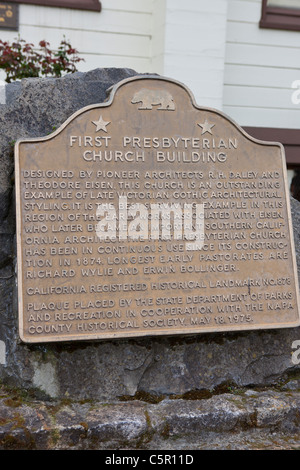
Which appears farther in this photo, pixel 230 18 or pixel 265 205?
pixel 230 18

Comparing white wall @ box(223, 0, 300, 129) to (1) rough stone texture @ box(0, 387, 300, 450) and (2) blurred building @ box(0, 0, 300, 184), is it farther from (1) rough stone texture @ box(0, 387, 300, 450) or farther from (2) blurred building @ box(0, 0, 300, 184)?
(1) rough stone texture @ box(0, 387, 300, 450)

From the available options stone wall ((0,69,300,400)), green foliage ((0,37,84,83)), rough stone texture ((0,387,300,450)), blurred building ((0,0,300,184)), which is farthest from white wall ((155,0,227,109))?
rough stone texture ((0,387,300,450))

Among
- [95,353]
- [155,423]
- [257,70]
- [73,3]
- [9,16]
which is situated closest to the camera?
[155,423]

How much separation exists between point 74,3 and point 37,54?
0.93 m

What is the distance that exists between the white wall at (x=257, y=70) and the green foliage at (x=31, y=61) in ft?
6.17

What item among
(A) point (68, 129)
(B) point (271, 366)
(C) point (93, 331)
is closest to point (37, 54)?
(A) point (68, 129)

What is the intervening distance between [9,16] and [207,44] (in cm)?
208

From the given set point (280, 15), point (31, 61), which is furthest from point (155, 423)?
point (280, 15)

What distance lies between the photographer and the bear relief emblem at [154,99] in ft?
10.6

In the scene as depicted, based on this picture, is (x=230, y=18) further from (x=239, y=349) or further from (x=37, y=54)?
(x=239, y=349)

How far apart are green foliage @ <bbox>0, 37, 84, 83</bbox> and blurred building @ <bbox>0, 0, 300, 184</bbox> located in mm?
391

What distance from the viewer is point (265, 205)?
3.34 meters

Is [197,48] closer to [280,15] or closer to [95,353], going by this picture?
[280,15]

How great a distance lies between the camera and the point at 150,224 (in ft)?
10.3
